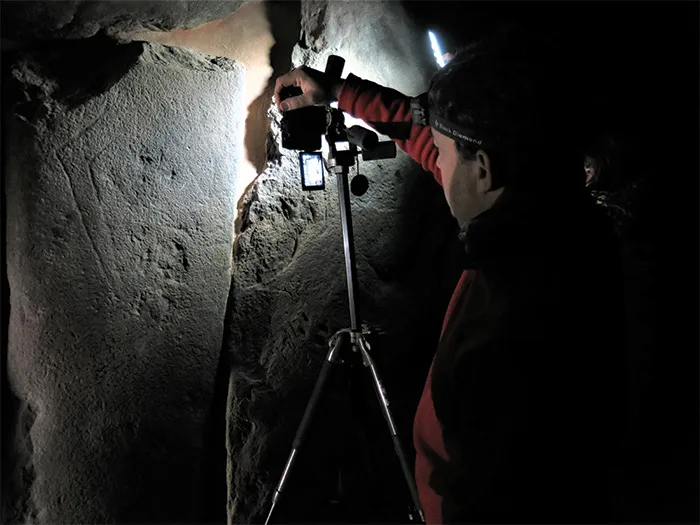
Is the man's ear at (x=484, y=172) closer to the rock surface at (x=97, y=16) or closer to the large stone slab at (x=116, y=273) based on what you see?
the large stone slab at (x=116, y=273)

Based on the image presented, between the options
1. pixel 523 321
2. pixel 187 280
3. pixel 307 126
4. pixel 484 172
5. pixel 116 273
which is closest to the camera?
pixel 523 321

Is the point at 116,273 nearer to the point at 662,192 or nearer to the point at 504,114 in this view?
the point at 504,114

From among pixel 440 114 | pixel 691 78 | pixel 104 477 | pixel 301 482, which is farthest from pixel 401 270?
pixel 691 78

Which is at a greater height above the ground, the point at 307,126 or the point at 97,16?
the point at 97,16

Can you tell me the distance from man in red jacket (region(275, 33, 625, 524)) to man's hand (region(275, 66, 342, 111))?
0.53 metres

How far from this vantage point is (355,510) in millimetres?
1670

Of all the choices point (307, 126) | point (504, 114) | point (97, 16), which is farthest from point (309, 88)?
Answer: point (504, 114)

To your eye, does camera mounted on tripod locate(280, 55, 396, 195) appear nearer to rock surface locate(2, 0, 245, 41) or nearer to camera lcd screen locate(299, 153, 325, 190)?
camera lcd screen locate(299, 153, 325, 190)

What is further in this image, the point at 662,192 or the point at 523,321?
the point at 662,192

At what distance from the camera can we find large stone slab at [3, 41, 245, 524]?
4.58 feet

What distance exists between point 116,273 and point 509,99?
1.17m

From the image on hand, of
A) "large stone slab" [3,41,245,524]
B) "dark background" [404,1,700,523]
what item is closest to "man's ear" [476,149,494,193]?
"large stone slab" [3,41,245,524]

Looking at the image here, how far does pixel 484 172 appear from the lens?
2.92 feet

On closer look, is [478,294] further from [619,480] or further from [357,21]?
[619,480]
